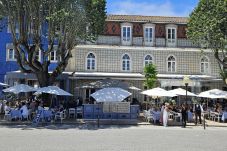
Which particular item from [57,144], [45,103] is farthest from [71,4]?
[57,144]

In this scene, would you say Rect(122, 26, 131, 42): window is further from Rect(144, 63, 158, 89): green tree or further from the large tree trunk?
the large tree trunk

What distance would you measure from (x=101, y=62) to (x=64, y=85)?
4044 mm

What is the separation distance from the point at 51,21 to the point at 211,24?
11958mm

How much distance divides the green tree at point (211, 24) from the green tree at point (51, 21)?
792cm

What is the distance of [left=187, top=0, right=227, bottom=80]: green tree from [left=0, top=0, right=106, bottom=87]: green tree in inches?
312

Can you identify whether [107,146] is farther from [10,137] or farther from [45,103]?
[45,103]

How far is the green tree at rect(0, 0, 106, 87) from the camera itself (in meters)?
27.2

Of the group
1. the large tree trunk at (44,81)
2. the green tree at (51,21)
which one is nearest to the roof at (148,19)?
the green tree at (51,21)

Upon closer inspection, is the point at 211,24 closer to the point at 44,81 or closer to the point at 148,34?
the point at 148,34

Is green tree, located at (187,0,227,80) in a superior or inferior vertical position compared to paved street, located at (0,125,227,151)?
superior

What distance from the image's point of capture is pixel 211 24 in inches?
1212

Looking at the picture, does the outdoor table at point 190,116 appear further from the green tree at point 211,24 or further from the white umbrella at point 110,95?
the green tree at point 211,24

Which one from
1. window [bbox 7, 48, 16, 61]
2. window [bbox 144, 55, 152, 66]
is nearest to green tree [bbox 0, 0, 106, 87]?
window [bbox 7, 48, 16, 61]

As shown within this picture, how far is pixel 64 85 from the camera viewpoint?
37.9m
